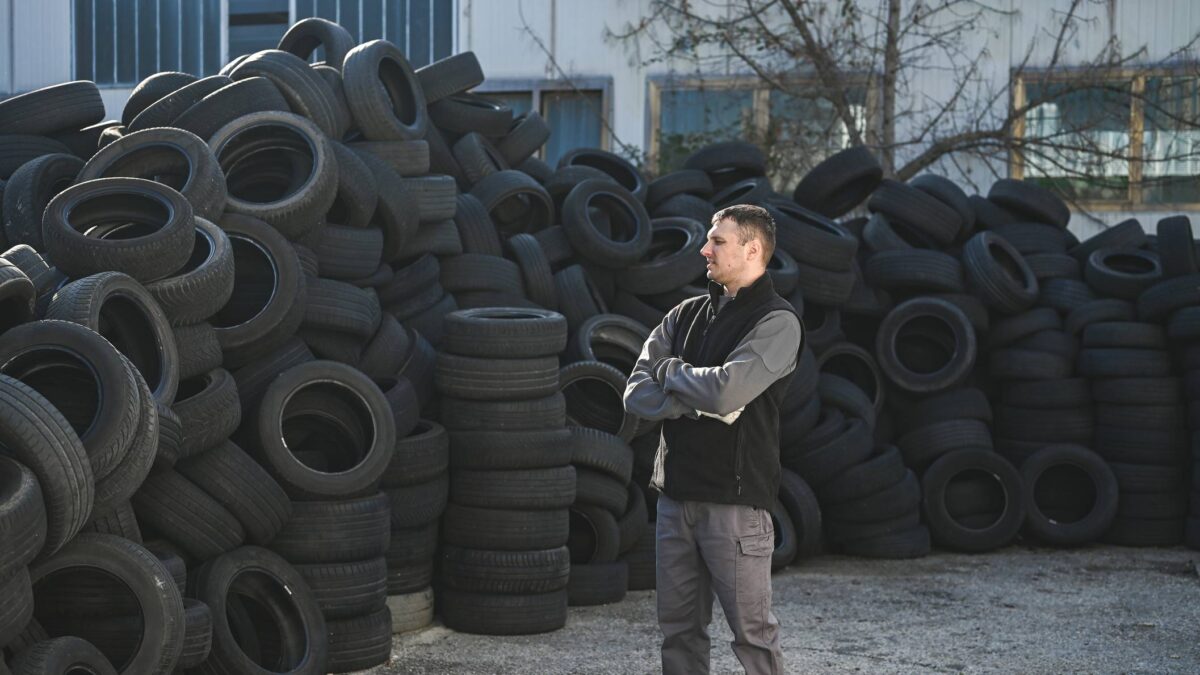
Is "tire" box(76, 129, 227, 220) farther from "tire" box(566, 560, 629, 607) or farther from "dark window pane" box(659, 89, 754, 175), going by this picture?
"dark window pane" box(659, 89, 754, 175)

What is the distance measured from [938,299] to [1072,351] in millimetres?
1072

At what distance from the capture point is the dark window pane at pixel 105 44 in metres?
18.9

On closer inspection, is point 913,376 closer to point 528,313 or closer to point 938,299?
point 938,299

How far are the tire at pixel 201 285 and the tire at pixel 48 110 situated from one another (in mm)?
2877

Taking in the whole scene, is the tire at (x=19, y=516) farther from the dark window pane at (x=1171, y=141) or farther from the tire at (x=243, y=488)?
the dark window pane at (x=1171, y=141)

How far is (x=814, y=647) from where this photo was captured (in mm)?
7586

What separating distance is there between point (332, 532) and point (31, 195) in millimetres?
2896

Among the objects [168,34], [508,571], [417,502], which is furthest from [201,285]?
[168,34]

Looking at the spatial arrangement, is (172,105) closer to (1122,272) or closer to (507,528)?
(507,528)

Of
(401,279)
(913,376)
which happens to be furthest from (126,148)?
(913,376)

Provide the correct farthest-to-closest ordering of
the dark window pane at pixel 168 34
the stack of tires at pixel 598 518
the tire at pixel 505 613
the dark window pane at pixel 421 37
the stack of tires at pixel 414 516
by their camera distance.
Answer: the dark window pane at pixel 168 34, the dark window pane at pixel 421 37, the stack of tires at pixel 598 518, the tire at pixel 505 613, the stack of tires at pixel 414 516

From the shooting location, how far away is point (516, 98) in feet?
58.0

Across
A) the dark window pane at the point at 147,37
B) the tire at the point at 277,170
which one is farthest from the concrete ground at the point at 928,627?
the dark window pane at the point at 147,37

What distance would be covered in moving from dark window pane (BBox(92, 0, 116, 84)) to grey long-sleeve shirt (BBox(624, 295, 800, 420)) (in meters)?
15.2
